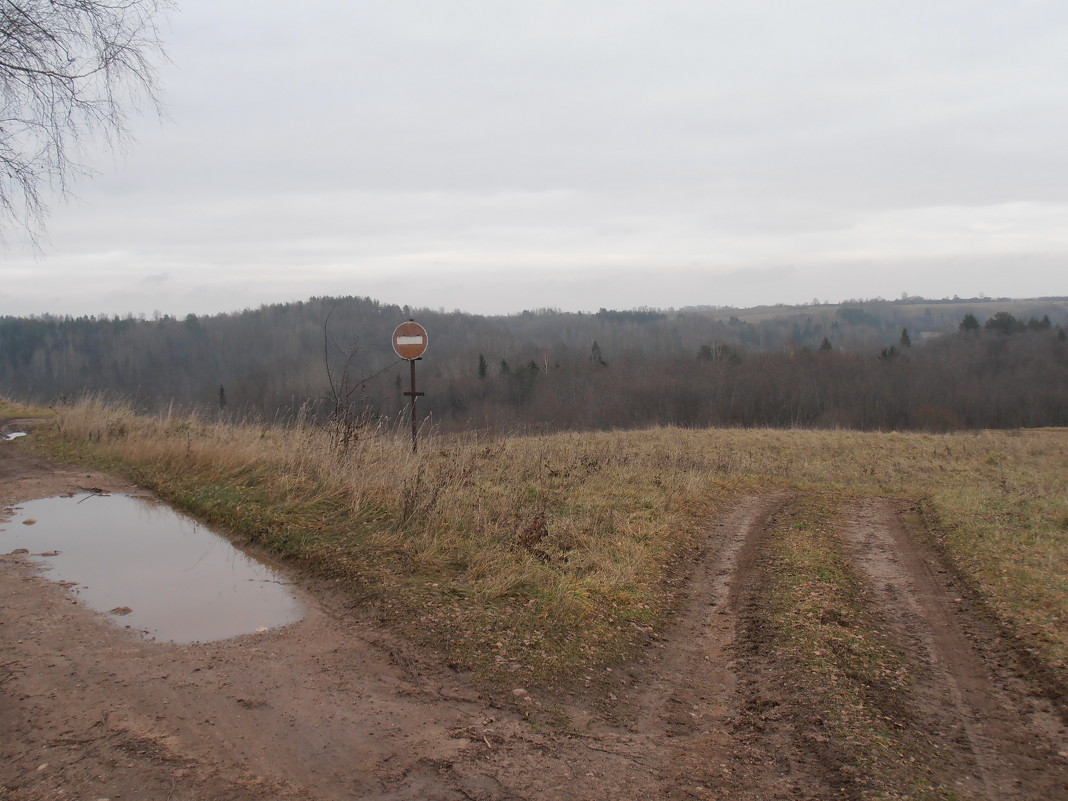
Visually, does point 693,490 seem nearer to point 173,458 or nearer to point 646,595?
point 646,595

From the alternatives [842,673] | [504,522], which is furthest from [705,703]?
[504,522]

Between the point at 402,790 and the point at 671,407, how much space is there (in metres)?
71.7

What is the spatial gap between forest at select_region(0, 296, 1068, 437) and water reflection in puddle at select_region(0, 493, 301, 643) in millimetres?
29419

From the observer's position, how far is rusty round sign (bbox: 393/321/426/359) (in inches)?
440

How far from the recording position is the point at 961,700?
411cm

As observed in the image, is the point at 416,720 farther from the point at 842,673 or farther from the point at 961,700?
the point at 961,700

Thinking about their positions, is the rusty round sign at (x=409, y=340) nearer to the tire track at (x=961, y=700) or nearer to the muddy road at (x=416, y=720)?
the muddy road at (x=416, y=720)

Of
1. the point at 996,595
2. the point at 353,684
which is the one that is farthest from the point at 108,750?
the point at 996,595

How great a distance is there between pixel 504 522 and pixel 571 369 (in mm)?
74645

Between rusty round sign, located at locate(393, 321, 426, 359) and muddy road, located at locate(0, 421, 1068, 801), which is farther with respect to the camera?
rusty round sign, located at locate(393, 321, 426, 359)

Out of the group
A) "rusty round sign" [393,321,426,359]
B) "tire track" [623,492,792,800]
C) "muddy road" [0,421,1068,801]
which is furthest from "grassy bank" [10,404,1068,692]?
"rusty round sign" [393,321,426,359]

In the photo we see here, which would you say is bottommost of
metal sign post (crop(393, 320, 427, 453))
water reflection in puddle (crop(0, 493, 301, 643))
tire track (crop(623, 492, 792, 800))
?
tire track (crop(623, 492, 792, 800))

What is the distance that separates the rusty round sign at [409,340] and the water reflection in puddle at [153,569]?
438cm

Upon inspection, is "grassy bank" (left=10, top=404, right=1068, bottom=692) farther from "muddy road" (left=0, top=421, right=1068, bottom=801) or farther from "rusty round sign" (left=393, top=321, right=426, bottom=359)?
"rusty round sign" (left=393, top=321, right=426, bottom=359)
